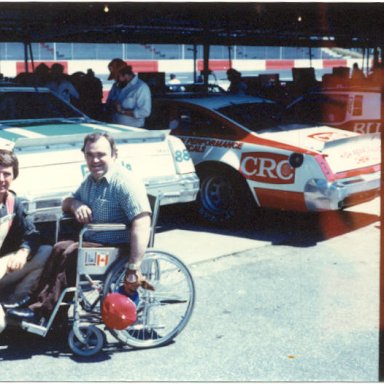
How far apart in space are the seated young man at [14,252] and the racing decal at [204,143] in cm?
353

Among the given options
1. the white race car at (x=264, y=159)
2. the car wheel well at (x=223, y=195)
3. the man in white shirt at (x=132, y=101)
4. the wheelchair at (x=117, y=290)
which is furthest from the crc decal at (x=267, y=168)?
the wheelchair at (x=117, y=290)

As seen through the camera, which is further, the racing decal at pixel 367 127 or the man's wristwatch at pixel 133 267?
the racing decal at pixel 367 127

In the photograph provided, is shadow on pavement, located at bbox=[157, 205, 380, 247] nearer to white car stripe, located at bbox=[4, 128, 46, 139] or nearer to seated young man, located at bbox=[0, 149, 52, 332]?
white car stripe, located at bbox=[4, 128, 46, 139]

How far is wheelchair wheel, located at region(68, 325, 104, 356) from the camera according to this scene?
410 cm

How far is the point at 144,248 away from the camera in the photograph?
4.00 metres

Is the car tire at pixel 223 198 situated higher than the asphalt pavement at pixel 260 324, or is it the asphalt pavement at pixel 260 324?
the car tire at pixel 223 198

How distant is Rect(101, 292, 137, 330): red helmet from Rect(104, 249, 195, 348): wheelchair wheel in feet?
0.40

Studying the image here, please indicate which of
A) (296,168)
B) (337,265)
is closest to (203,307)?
(337,265)

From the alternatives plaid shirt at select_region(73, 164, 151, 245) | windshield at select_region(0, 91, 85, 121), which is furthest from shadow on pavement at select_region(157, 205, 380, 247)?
plaid shirt at select_region(73, 164, 151, 245)

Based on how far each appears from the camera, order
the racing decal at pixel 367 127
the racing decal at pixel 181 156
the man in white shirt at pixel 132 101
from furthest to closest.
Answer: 1. the racing decal at pixel 367 127
2. the man in white shirt at pixel 132 101
3. the racing decal at pixel 181 156

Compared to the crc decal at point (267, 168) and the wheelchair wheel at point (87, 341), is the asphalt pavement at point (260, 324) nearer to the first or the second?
the wheelchair wheel at point (87, 341)

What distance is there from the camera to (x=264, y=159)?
7.09 m

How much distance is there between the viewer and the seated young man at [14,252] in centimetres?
409

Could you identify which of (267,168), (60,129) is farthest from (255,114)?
(60,129)
